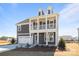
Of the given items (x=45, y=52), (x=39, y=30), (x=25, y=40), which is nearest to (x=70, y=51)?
(x=45, y=52)

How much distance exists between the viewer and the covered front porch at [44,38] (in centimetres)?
873

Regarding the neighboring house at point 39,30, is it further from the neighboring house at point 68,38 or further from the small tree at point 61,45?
the neighboring house at point 68,38

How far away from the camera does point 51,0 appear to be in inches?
332

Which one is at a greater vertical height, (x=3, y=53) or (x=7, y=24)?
(x=7, y=24)

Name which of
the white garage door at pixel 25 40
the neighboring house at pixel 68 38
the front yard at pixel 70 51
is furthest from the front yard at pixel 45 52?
the white garage door at pixel 25 40

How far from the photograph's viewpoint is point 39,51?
865 centimetres

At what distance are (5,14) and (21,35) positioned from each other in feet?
2.68

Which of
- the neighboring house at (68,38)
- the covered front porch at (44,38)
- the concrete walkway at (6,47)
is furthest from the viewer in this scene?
the covered front porch at (44,38)

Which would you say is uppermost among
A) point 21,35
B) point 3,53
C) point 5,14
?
point 5,14

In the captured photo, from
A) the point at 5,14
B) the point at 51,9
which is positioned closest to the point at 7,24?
the point at 5,14

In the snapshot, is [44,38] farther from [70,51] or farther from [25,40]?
[70,51]

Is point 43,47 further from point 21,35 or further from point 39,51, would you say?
point 21,35

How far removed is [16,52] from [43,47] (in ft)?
2.75

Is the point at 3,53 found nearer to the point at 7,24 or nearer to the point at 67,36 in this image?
the point at 7,24
